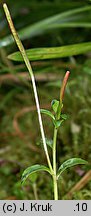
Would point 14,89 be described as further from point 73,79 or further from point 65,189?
point 65,189

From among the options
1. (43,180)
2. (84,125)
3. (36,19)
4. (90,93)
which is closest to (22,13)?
(36,19)

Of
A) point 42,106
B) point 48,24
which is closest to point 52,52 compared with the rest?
point 48,24

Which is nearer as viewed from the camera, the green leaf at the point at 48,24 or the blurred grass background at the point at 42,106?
the blurred grass background at the point at 42,106

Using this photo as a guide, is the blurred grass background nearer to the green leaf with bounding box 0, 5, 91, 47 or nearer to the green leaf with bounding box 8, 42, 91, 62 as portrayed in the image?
the green leaf with bounding box 0, 5, 91, 47

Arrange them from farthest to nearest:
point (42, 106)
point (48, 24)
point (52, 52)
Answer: point (42, 106) < point (48, 24) < point (52, 52)

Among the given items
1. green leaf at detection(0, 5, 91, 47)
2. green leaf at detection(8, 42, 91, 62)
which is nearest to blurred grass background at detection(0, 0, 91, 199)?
green leaf at detection(0, 5, 91, 47)

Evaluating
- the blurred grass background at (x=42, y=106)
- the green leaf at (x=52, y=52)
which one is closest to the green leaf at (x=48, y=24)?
the blurred grass background at (x=42, y=106)

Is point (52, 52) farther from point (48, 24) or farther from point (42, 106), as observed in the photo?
point (42, 106)

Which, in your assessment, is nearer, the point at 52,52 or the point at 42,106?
the point at 52,52

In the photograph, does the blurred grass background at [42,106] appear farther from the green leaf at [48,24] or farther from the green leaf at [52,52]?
the green leaf at [52,52]
